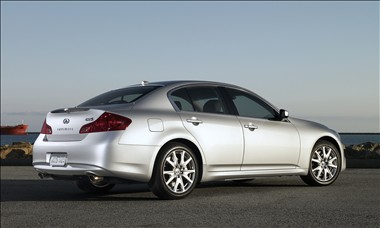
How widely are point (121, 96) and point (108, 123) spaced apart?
858 mm

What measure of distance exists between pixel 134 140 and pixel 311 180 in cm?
341

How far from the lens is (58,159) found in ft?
27.5

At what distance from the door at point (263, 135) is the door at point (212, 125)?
0.63ft

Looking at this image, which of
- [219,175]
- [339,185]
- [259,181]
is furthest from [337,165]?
[219,175]

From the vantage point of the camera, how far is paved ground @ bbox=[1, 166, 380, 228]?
21.9 ft

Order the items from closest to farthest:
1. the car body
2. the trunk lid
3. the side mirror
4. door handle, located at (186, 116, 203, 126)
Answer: the car body < the trunk lid < door handle, located at (186, 116, 203, 126) < the side mirror

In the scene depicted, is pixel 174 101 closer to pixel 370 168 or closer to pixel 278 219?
pixel 278 219

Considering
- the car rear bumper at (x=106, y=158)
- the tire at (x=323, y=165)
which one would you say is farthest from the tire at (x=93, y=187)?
the tire at (x=323, y=165)

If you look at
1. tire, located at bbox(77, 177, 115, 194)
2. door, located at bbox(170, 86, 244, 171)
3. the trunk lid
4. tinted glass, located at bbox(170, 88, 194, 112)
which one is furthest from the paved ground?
tinted glass, located at bbox(170, 88, 194, 112)

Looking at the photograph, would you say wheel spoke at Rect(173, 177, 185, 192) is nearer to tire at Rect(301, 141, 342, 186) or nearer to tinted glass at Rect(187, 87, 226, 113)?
tinted glass at Rect(187, 87, 226, 113)

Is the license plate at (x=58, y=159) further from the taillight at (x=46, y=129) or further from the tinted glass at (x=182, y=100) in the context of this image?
the tinted glass at (x=182, y=100)

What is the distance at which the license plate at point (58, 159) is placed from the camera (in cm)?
829

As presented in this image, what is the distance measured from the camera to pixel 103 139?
8.01m

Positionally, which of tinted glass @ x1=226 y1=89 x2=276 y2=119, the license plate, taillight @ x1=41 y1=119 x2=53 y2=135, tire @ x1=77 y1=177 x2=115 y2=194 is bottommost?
tire @ x1=77 y1=177 x2=115 y2=194
